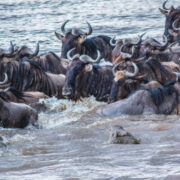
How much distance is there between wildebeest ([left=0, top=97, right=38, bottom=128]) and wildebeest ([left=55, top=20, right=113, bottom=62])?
5.23 metres

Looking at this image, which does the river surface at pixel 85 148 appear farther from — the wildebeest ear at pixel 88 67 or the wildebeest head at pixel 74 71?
the wildebeest ear at pixel 88 67

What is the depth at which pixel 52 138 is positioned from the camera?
9.69 metres

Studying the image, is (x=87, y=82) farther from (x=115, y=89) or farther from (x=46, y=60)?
(x=46, y=60)

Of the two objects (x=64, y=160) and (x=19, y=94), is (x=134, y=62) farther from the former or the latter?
(x=64, y=160)

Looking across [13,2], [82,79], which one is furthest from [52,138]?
[13,2]

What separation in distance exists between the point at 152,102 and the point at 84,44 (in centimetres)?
571

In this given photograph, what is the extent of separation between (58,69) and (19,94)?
260 centimetres

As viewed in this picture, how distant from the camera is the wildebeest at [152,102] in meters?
10.9

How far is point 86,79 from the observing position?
13133mm

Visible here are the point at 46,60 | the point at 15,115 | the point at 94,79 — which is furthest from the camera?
the point at 46,60

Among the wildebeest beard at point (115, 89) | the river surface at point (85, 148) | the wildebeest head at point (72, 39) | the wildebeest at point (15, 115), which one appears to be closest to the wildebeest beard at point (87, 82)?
the river surface at point (85, 148)

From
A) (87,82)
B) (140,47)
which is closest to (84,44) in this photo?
(140,47)

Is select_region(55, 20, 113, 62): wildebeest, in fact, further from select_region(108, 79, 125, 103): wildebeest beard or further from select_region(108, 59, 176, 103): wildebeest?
select_region(108, 79, 125, 103): wildebeest beard

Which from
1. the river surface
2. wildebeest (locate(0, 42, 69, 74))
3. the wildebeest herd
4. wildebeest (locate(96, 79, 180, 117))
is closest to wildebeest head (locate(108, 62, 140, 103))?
the wildebeest herd
